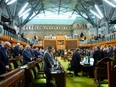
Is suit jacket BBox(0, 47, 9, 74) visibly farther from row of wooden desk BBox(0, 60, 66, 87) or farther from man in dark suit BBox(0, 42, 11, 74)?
row of wooden desk BBox(0, 60, 66, 87)

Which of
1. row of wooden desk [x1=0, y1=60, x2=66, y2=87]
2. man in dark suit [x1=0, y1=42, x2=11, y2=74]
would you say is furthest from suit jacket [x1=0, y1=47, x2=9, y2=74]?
row of wooden desk [x1=0, y1=60, x2=66, y2=87]

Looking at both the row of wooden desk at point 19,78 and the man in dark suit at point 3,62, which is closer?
the row of wooden desk at point 19,78

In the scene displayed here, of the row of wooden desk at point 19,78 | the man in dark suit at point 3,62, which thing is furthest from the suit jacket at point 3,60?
the row of wooden desk at point 19,78

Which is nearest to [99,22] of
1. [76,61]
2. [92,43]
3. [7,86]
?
[92,43]

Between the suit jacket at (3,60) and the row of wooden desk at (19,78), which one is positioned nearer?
the row of wooden desk at (19,78)

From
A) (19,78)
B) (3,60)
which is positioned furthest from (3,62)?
(19,78)

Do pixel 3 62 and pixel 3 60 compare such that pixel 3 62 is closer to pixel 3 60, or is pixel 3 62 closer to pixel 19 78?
pixel 3 60

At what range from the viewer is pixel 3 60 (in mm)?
7188

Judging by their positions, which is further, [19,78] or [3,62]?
[3,62]

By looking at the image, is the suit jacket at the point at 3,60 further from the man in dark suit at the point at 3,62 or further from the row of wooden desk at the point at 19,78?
the row of wooden desk at the point at 19,78

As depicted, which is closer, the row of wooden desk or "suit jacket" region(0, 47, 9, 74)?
the row of wooden desk

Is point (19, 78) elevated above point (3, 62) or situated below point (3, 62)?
below

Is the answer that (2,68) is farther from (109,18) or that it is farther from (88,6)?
(88,6)

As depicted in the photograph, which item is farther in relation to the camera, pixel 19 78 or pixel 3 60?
pixel 3 60
